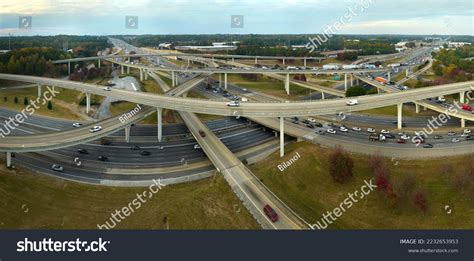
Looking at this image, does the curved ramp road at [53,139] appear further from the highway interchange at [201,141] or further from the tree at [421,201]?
the tree at [421,201]

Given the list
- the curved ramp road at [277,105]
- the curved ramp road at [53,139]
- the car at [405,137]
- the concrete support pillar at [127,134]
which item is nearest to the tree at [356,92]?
the curved ramp road at [277,105]

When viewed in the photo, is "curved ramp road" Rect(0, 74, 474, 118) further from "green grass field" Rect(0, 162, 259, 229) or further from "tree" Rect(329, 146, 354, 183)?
"green grass field" Rect(0, 162, 259, 229)

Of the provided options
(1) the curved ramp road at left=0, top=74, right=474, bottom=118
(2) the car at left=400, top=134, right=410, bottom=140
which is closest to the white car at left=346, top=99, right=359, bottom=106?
(1) the curved ramp road at left=0, top=74, right=474, bottom=118

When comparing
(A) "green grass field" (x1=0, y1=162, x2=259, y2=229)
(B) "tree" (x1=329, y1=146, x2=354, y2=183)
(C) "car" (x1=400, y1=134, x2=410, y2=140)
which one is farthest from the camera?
(C) "car" (x1=400, y1=134, x2=410, y2=140)

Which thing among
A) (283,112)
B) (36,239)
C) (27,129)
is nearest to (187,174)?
(283,112)

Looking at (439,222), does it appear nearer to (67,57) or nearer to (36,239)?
(36,239)
